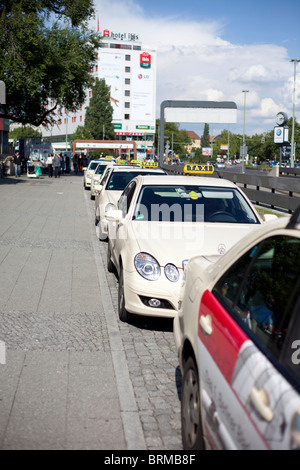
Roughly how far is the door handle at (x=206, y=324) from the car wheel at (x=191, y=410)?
316mm

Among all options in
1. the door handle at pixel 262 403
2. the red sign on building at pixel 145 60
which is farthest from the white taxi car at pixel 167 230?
the red sign on building at pixel 145 60

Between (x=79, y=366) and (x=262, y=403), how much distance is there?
3129 millimetres

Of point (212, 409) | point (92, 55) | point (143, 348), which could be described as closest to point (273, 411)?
point (212, 409)

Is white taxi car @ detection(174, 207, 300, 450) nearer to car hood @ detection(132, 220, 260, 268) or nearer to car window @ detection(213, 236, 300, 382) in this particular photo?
car window @ detection(213, 236, 300, 382)

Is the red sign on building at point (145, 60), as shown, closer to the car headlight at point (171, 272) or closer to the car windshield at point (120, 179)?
the car windshield at point (120, 179)

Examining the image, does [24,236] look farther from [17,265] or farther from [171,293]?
[171,293]

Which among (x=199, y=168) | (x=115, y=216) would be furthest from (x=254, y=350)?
(x=199, y=168)

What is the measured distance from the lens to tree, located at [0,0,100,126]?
115 feet

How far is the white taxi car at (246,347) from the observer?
2.14 meters

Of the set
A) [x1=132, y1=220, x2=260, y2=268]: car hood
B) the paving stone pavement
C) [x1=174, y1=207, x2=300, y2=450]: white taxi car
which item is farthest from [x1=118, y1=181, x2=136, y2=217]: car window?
[x1=174, y1=207, x2=300, y2=450]: white taxi car

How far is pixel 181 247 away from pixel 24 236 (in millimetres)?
7247

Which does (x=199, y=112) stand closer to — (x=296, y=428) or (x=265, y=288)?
(x=265, y=288)

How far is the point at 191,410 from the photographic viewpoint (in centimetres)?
337

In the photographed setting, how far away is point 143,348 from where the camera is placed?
564 centimetres
